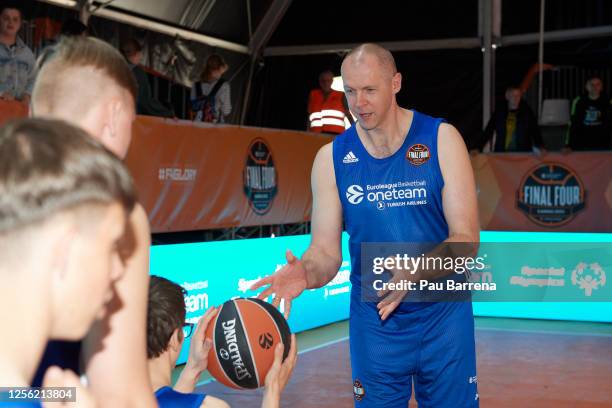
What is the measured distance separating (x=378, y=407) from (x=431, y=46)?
11.3 metres

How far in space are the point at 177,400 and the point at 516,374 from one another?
621 cm

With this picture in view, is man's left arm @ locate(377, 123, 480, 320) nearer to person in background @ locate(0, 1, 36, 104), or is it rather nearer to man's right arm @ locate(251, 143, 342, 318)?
man's right arm @ locate(251, 143, 342, 318)

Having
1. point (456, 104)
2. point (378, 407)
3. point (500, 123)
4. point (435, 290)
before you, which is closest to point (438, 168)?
point (435, 290)

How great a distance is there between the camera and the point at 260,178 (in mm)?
9477

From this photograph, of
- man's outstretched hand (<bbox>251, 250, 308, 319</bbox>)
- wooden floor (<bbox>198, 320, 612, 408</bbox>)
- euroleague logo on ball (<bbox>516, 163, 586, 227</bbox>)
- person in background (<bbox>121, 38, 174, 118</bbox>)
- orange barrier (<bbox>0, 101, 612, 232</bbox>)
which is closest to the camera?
man's outstretched hand (<bbox>251, 250, 308, 319</bbox>)

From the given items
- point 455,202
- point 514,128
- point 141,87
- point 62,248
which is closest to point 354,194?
point 455,202

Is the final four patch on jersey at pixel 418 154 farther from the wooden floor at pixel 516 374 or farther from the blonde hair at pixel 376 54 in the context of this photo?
the wooden floor at pixel 516 374

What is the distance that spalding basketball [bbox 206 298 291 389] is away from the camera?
10.7 ft

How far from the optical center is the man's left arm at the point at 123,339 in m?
1.65

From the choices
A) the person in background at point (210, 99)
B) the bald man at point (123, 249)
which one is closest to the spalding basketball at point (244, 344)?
the bald man at point (123, 249)

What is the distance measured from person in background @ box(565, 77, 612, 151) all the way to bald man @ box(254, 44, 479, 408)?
907 cm

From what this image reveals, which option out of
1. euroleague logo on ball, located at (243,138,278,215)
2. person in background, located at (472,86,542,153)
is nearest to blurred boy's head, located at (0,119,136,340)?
euroleague logo on ball, located at (243,138,278,215)

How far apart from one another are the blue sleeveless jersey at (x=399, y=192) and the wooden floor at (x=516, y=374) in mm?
3232

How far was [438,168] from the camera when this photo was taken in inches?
149
